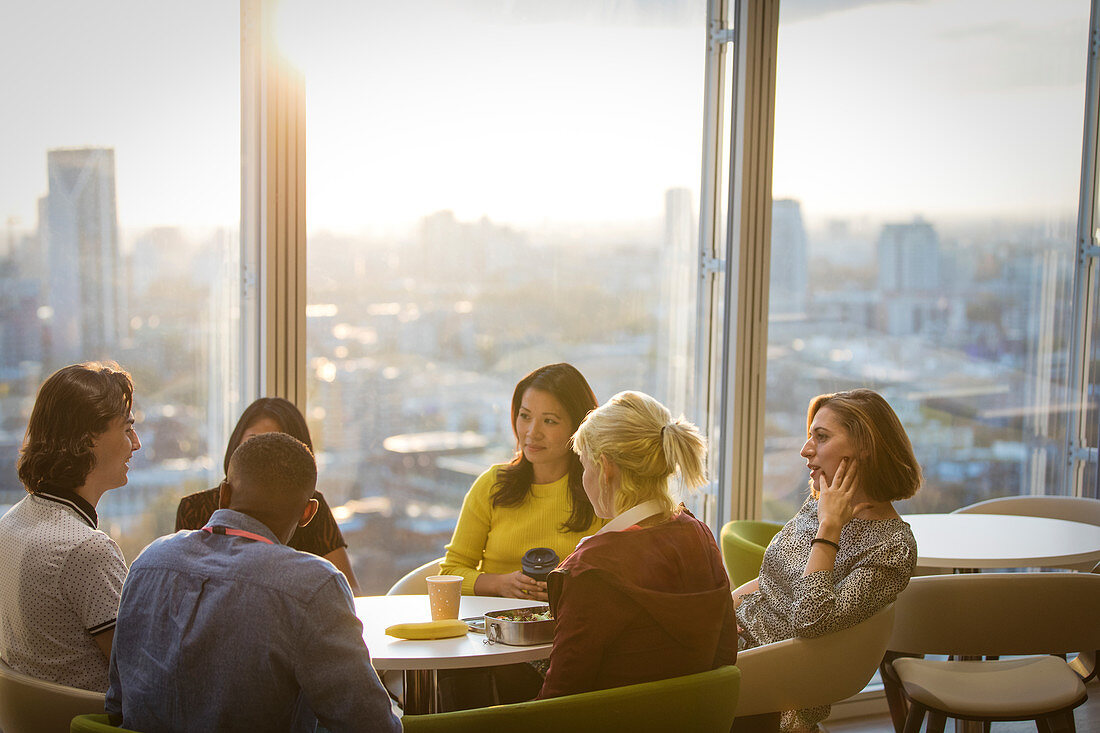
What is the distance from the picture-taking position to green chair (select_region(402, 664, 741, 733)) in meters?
2.03

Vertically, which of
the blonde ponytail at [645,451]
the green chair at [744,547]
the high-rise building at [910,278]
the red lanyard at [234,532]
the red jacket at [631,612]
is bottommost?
the green chair at [744,547]

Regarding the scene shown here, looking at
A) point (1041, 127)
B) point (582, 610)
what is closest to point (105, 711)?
point (582, 610)

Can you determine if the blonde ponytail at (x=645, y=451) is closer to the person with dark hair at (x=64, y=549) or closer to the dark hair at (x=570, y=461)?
the dark hair at (x=570, y=461)

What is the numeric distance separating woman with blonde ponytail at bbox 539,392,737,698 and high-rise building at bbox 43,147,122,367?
202cm

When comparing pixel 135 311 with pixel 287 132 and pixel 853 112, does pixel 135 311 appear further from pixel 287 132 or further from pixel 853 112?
pixel 853 112

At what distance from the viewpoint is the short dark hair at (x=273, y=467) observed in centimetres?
195

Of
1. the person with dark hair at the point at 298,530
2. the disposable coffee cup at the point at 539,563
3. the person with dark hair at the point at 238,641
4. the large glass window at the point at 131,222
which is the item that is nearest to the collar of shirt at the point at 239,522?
the person with dark hair at the point at 238,641

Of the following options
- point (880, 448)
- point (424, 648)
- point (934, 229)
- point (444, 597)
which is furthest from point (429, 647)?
point (934, 229)

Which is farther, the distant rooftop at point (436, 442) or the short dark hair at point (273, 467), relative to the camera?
the distant rooftop at point (436, 442)

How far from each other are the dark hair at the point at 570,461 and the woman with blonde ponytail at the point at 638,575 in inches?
35.5

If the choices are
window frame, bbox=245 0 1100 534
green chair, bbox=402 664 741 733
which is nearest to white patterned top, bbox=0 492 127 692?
green chair, bbox=402 664 741 733

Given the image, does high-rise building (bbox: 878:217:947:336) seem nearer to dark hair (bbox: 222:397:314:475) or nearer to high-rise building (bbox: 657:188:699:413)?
high-rise building (bbox: 657:188:699:413)

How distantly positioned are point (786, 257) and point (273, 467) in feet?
10.6

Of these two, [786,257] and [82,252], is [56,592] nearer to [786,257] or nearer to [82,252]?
[82,252]
